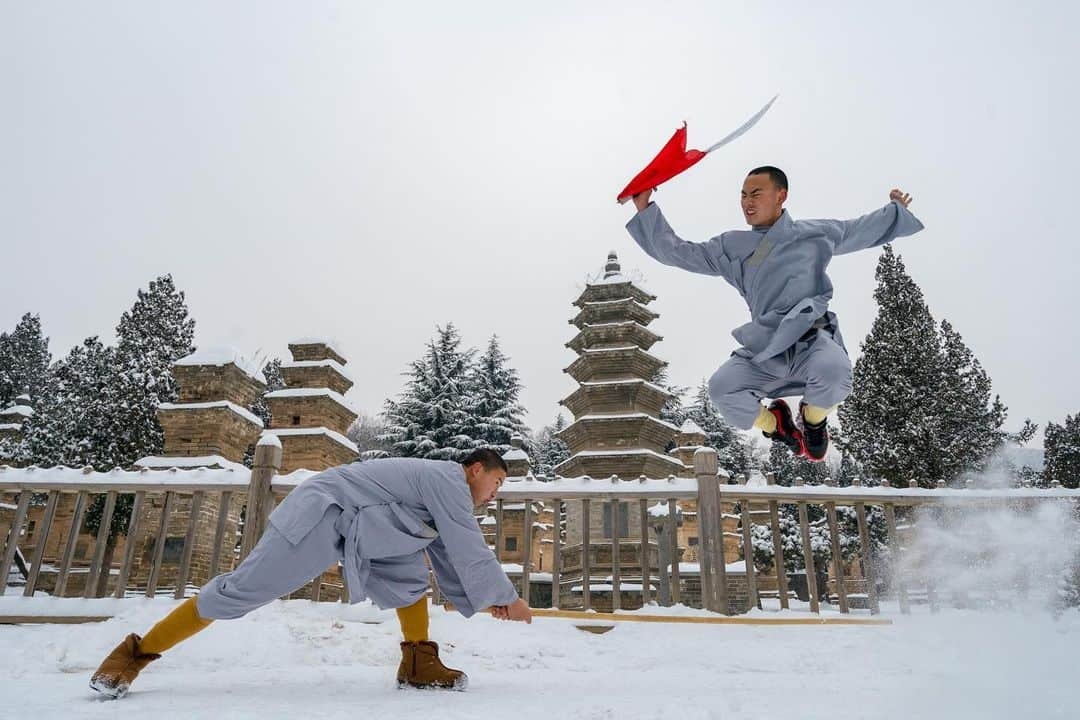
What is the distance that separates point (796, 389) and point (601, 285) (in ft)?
55.5

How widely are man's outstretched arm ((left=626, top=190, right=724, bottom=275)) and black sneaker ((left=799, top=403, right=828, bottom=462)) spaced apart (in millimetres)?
916

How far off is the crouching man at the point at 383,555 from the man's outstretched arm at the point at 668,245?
1.54m

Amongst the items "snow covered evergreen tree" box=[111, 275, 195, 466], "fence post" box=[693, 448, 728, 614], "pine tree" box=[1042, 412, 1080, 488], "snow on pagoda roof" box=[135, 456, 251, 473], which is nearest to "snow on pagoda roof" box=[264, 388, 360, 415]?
"snow on pagoda roof" box=[135, 456, 251, 473]

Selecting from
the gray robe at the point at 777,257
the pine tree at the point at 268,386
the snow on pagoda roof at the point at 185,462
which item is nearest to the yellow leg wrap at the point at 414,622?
the gray robe at the point at 777,257

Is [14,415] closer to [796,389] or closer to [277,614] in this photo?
[277,614]

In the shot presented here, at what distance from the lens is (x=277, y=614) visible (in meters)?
4.41

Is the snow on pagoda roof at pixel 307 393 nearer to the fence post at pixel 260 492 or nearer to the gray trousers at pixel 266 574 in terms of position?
the fence post at pixel 260 492

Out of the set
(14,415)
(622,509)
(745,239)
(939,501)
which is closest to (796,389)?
(745,239)

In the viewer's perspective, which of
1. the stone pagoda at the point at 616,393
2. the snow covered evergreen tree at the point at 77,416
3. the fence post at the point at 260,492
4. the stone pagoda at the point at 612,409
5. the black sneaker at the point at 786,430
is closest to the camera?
the black sneaker at the point at 786,430

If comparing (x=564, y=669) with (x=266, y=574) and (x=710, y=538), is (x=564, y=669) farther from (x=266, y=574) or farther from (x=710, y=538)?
(x=710, y=538)

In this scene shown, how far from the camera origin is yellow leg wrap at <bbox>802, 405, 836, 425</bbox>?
3414 millimetres

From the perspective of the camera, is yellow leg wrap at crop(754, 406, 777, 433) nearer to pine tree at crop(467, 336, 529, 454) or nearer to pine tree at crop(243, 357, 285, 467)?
pine tree at crop(467, 336, 529, 454)

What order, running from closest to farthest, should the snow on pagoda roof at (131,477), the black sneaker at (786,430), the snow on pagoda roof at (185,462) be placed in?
the black sneaker at (786,430), the snow on pagoda roof at (131,477), the snow on pagoda roof at (185,462)

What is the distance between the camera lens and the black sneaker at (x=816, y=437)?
140 inches
